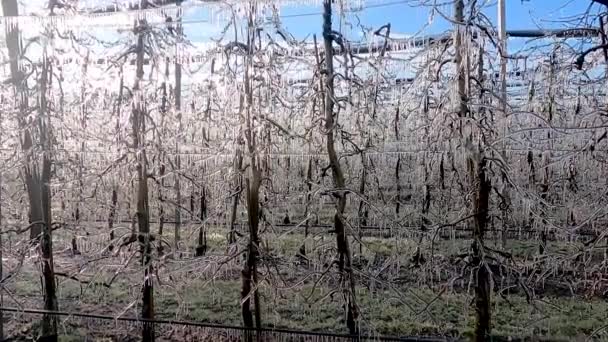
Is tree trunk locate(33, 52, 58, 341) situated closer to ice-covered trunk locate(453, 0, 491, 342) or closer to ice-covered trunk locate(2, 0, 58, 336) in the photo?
ice-covered trunk locate(2, 0, 58, 336)

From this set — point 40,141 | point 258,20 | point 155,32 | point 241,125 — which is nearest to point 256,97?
point 241,125

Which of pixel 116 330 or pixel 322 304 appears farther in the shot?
pixel 322 304

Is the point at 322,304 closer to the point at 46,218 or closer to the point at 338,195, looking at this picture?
the point at 338,195

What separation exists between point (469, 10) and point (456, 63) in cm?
48

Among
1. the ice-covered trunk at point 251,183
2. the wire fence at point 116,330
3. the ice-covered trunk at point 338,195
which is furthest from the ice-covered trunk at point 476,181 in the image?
the ice-covered trunk at point 251,183

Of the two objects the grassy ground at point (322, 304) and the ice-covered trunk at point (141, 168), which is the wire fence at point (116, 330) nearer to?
the grassy ground at point (322, 304)

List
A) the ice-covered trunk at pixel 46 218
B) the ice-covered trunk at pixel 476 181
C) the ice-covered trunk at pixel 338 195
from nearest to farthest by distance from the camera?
the ice-covered trunk at pixel 476 181 < the ice-covered trunk at pixel 338 195 < the ice-covered trunk at pixel 46 218

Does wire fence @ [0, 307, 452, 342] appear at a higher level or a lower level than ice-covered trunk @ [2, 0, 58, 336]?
lower

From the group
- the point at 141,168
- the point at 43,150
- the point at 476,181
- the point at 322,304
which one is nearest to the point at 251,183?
the point at 141,168

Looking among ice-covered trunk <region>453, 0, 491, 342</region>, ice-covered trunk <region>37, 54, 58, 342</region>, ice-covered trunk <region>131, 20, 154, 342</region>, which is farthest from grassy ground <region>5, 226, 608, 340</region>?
ice-covered trunk <region>453, 0, 491, 342</region>

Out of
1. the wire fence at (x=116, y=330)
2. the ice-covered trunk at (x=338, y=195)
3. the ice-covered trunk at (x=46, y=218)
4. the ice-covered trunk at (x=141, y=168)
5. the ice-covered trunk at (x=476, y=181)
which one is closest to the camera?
the ice-covered trunk at (x=476, y=181)

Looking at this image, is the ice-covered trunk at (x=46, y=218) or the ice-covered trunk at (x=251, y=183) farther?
the ice-covered trunk at (x=46, y=218)

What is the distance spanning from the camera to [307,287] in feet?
27.8

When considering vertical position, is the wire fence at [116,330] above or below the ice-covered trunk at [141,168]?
below
